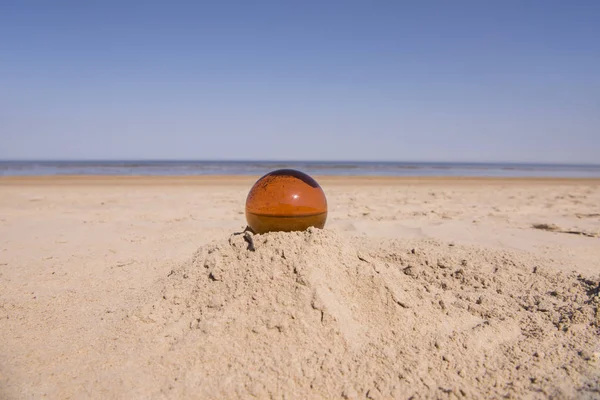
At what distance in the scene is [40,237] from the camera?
6223 mm

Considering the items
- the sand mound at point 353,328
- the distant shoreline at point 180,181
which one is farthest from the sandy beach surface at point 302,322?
the distant shoreline at point 180,181

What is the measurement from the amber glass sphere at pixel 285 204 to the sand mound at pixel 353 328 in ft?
0.47

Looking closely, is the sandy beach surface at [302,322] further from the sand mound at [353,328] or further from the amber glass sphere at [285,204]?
the amber glass sphere at [285,204]

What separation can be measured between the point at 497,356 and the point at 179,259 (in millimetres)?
3561

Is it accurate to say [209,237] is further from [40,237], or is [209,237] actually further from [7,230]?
[7,230]

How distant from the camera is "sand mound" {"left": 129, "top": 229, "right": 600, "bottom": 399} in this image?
8.30ft

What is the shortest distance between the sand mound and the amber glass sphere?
0.14 meters

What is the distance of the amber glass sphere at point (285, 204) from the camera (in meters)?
3.61

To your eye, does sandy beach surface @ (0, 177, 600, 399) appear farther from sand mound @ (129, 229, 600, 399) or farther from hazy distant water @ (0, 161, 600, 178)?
hazy distant water @ (0, 161, 600, 178)

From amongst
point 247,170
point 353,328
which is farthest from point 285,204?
point 247,170

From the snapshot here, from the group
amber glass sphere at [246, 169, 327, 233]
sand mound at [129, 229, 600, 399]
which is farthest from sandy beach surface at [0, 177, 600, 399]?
amber glass sphere at [246, 169, 327, 233]

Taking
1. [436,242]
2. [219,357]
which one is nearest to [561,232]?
[436,242]

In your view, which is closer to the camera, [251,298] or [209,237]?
[251,298]

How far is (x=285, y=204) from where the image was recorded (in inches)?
141
